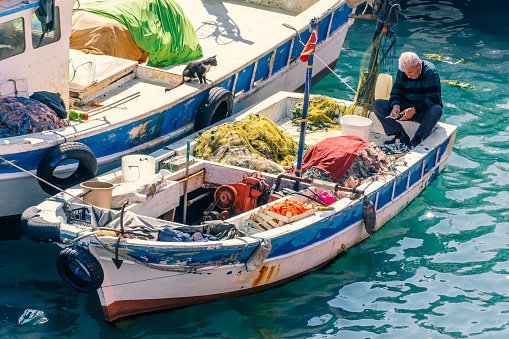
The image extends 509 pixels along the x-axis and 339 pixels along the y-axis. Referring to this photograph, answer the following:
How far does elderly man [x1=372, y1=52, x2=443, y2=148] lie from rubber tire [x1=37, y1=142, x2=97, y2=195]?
13.0 feet

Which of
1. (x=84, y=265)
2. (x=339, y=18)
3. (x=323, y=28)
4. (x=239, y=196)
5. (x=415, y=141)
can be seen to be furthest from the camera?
(x=339, y=18)

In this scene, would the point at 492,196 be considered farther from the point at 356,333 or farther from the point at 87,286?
the point at 87,286

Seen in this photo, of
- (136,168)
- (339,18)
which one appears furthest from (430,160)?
(339,18)

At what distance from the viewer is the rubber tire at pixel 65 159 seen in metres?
7.20

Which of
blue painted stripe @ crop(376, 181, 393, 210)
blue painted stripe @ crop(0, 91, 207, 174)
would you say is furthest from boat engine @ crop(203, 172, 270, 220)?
blue painted stripe @ crop(0, 91, 207, 174)

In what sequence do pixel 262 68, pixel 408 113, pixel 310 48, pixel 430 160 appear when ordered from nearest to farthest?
pixel 310 48 → pixel 408 113 → pixel 430 160 → pixel 262 68

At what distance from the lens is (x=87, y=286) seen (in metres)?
6.26

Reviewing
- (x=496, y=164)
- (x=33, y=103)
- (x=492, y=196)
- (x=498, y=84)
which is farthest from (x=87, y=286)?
(x=498, y=84)

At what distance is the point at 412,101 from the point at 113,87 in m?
4.16

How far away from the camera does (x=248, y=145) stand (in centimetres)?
829

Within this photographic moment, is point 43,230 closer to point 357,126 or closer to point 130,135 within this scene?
point 130,135

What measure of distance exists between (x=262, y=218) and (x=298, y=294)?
904 mm

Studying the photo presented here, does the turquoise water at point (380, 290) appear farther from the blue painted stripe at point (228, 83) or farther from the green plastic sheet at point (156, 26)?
the green plastic sheet at point (156, 26)

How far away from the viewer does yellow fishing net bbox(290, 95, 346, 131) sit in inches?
390
